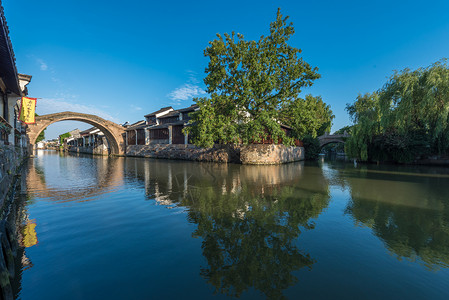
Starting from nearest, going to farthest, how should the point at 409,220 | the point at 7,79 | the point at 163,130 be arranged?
the point at 409,220 < the point at 7,79 < the point at 163,130

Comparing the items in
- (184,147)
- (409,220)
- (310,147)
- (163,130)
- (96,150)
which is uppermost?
(163,130)

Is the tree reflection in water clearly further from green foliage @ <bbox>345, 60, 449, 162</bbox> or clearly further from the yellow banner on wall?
green foliage @ <bbox>345, 60, 449, 162</bbox>

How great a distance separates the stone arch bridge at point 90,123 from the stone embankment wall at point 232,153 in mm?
9263

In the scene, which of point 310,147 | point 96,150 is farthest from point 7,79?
point 96,150

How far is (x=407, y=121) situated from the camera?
2108cm

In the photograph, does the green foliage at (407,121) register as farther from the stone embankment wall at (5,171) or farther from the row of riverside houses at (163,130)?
the stone embankment wall at (5,171)

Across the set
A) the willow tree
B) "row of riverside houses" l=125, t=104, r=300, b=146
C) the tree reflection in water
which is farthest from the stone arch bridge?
the tree reflection in water

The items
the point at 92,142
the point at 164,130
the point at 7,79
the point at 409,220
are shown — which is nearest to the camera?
the point at 409,220

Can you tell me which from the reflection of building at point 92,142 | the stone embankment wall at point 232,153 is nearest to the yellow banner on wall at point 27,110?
the stone embankment wall at point 232,153

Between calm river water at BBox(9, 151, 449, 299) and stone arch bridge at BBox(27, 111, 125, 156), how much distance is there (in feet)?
120

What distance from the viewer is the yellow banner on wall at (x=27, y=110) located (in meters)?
17.4

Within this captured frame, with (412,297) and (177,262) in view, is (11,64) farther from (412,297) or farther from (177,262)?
(412,297)

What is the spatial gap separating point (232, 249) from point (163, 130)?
32526 millimetres

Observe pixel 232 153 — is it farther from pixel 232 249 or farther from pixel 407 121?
pixel 232 249
